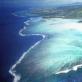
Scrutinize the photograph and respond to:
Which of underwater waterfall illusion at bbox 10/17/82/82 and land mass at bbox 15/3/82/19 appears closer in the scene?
underwater waterfall illusion at bbox 10/17/82/82

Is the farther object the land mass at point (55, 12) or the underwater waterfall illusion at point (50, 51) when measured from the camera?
the land mass at point (55, 12)

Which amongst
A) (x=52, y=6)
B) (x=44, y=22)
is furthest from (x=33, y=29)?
(x=52, y=6)

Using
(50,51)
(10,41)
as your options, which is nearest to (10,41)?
(10,41)

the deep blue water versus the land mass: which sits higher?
the land mass

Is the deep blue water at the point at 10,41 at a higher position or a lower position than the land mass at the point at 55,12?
lower

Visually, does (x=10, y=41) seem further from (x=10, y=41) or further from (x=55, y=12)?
(x=55, y=12)
